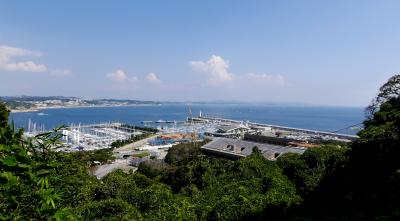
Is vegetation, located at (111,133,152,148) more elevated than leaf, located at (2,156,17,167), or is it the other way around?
leaf, located at (2,156,17,167)

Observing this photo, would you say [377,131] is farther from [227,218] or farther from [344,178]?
[227,218]

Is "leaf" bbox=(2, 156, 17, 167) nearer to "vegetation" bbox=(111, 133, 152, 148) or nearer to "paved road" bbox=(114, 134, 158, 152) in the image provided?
"paved road" bbox=(114, 134, 158, 152)

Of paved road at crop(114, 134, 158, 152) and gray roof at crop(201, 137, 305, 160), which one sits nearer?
gray roof at crop(201, 137, 305, 160)

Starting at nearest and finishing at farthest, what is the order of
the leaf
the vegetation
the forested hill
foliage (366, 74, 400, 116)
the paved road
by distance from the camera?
1. the leaf
2. the forested hill
3. foliage (366, 74, 400, 116)
4. the paved road
5. the vegetation

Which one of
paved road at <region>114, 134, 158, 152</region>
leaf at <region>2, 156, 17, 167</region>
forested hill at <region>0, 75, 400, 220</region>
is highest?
leaf at <region>2, 156, 17, 167</region>

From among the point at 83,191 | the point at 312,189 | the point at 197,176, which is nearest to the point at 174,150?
the point at 197,176

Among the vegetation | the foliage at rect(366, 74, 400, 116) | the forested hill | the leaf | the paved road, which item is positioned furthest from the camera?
the vegetation

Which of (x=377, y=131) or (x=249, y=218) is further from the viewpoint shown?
(x=377, y=131)

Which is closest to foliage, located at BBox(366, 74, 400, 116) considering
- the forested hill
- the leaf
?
the forested hill
